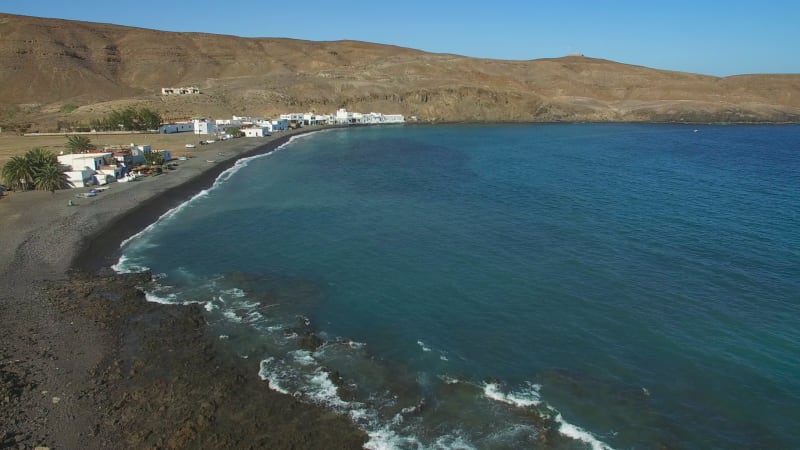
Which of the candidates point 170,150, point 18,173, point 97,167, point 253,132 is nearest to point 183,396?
point 18,173

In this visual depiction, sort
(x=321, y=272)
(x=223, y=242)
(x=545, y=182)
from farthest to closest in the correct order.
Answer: (x=545, y=182), (x=223, y=242), (x=321, y=272)

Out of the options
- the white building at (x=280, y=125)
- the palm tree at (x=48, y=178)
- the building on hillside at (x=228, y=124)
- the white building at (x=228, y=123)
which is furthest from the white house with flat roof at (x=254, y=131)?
the palm tree at (x=48, y=178)

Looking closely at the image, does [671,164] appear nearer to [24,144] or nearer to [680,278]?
[680,278]

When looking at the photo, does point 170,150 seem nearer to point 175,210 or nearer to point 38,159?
point 38,159

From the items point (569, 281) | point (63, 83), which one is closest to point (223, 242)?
point (569, 281)

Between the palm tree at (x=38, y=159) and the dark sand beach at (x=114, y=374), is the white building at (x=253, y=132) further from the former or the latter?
the dark sand beach at (x=114, y=374)

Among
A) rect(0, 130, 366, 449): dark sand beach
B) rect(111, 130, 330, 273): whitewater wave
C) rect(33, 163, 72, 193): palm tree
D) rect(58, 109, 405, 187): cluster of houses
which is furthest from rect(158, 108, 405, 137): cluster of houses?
rect(0, 130, 366, 449): dark sand beach

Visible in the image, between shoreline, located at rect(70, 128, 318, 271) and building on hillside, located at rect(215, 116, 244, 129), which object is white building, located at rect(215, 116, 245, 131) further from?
shoreline, located at rect(70, 128, 318, 271)
